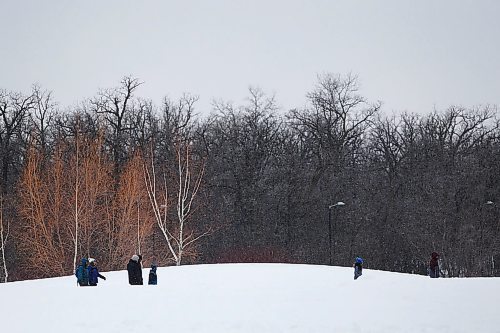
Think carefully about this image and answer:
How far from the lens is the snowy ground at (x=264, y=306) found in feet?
54.8

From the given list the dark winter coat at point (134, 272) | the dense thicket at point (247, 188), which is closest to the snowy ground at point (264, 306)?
the dark winter coat at point (134, 272)

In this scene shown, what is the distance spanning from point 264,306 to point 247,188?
1319 inches

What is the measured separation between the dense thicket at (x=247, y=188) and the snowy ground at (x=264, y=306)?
57.0 ft

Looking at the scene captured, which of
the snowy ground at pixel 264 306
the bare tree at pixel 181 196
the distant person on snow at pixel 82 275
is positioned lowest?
the snowy ground at pixel 264 306

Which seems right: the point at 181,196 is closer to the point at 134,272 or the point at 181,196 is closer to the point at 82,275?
the point at 134,272

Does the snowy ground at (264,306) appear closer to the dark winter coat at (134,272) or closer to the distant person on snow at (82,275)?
the distant person on snow at (82,275)

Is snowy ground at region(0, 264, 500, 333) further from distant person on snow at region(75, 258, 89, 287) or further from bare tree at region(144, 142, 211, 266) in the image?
bare tree at region(144, 142, 211, 266)

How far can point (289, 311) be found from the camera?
1825 centimetres

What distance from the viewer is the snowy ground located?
16.7m

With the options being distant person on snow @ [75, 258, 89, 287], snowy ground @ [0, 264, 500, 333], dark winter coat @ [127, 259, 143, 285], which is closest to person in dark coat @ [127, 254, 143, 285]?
dark winter coat @ [127, 259, 143, 285]

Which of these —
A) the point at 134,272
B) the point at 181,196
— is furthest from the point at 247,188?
the point at 134,272

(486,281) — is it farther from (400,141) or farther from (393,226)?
(400,141)

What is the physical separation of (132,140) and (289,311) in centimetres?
3736

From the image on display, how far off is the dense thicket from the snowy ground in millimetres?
17378
